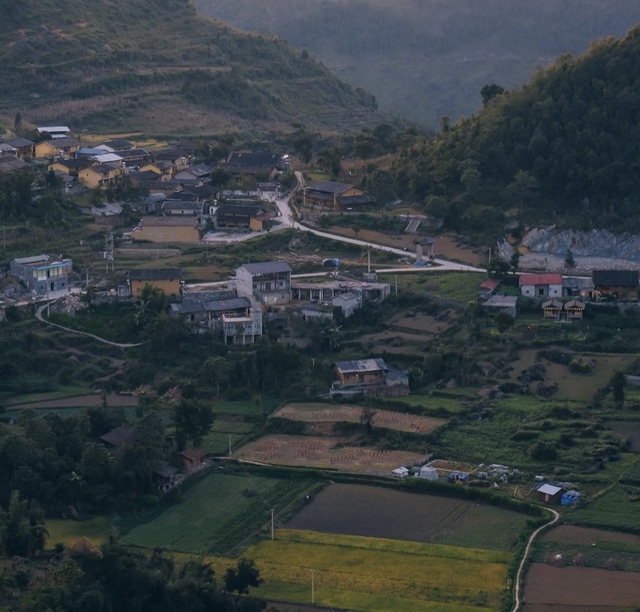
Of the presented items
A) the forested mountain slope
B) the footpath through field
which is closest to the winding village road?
the footpath through field

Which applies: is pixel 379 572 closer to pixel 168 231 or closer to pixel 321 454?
pixel 321 454

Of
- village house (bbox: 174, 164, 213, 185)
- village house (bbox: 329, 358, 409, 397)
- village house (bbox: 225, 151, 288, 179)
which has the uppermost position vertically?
village house (bbox: 225, 151, 288, 179)

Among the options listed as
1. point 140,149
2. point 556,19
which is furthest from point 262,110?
point 556,19

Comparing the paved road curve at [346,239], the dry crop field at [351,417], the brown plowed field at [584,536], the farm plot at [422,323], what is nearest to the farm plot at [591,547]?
the brown plowed field at [584,536]

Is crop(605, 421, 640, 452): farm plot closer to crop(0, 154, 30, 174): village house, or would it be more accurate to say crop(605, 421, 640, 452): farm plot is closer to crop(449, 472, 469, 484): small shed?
crop(449, 472, 469, 484): small shed

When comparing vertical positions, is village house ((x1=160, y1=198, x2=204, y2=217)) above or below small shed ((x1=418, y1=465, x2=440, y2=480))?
above

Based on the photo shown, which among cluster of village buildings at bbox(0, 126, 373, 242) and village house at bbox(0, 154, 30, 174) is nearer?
cluster of village buildings at bbox(0, 126, 373, 242)

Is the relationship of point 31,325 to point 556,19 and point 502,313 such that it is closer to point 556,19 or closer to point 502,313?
point 502,313
